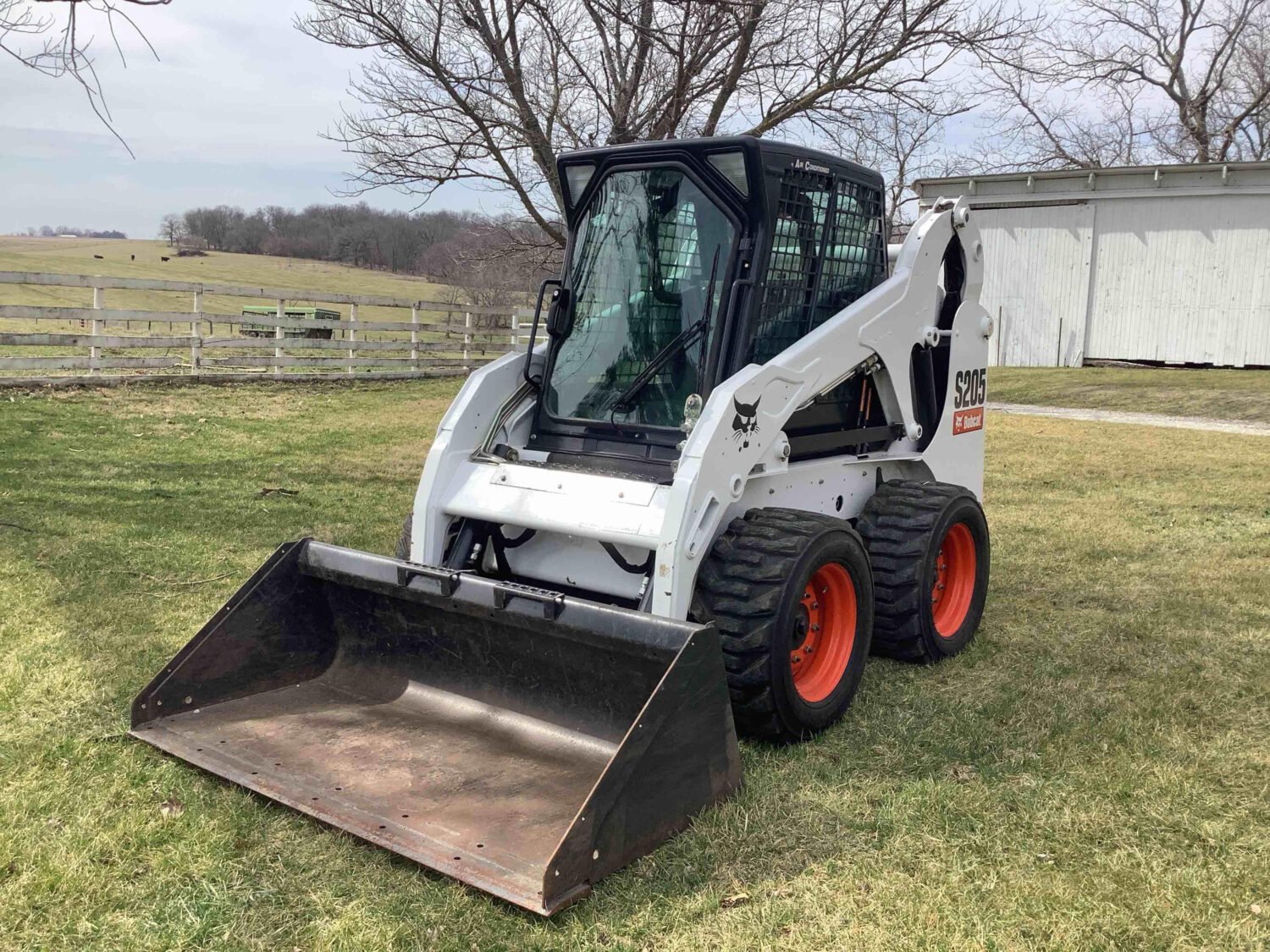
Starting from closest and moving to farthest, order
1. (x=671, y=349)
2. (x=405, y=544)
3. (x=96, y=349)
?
(x=671, y=349) → (x=405, y=544) → (x=96, y=349)

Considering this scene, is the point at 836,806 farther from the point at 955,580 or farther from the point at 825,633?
the point at 955,580

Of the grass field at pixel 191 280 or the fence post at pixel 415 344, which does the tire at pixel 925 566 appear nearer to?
the grass field at pixel 191 280

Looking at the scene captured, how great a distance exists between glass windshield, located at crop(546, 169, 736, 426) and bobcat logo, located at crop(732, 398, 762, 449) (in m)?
0.36

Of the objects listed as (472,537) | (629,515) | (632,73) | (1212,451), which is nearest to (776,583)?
(629,515)

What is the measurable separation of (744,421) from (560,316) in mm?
1229

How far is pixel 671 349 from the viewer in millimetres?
4652

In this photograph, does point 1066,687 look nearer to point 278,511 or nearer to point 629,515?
point 629,515

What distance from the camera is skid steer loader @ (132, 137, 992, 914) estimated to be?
3496 millimetres

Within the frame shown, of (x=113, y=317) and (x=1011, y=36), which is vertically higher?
(x=1011, y=36)

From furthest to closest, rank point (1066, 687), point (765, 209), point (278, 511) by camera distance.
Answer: point (278, 511) < point (1066, 687) < point (765, 209)

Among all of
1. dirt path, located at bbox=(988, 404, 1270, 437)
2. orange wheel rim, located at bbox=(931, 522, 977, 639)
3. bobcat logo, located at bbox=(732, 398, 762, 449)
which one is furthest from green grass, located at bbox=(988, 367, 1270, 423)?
bobcat logo, located at bbox=(732, 398, 762, 449)

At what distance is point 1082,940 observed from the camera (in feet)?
9.54

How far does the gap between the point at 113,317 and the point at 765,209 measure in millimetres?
13155

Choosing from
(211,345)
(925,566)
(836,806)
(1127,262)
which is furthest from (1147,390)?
(836,806)
